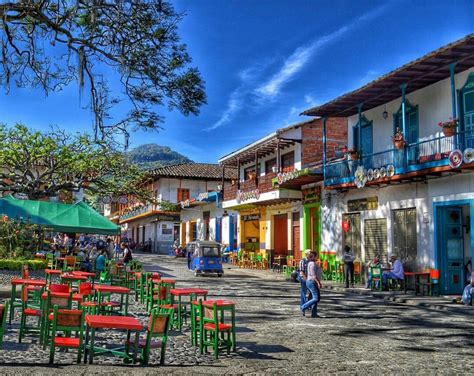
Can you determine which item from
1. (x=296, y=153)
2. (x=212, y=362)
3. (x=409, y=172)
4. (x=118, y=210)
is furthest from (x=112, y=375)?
(x=118, y=210)

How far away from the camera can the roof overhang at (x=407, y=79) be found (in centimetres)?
1530

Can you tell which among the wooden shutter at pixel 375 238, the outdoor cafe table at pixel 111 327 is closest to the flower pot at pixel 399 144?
the wooden shutter at pixel 375 238

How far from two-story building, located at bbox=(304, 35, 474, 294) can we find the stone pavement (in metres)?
3.96

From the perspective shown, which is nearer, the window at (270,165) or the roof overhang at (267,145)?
the roof overhang at (267,145)

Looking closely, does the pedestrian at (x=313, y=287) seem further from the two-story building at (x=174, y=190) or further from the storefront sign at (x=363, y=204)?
the two-story building at (x=174, y=190)

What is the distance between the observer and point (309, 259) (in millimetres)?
12398

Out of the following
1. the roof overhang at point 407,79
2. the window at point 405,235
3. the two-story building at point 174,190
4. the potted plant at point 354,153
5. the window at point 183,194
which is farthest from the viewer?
the window at point 183,194

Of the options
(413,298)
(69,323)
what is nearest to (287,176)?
(413,298)

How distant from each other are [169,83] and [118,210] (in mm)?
54079

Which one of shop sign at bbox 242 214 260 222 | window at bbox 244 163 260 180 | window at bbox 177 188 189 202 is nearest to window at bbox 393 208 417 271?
shop sign at bbox 242 214 260 222

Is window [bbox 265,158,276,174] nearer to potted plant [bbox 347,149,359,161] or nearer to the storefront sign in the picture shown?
the storefront sign

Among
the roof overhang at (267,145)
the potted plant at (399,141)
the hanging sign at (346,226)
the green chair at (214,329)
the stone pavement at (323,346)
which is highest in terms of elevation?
the roof overhang at (267,145)

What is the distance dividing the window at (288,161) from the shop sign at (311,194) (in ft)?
6.33

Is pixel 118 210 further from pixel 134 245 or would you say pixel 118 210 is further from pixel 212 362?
pixel 212 362
